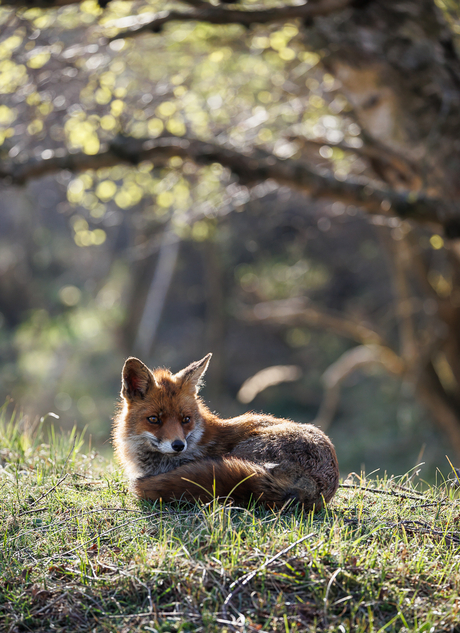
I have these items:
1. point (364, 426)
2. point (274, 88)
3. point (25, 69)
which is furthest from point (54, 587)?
point (364, 426)

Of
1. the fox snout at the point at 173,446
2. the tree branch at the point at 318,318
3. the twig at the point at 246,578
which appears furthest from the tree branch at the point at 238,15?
the tree branch at the point at 318,318

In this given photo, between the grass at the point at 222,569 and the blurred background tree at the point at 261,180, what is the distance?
3.73 meters

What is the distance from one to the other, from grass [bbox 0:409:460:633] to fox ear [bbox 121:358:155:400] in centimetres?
83

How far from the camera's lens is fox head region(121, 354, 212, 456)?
4078 mm

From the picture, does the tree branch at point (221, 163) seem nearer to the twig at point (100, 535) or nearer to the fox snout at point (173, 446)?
the fox snout at point (173, 446)

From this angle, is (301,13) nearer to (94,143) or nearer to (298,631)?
(94,143)

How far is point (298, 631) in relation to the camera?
258 cm

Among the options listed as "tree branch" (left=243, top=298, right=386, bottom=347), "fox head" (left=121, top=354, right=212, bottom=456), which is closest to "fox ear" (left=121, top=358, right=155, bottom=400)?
"fox head" (left=121, top=354, right=212, bottom=456)

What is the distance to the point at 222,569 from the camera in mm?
2861

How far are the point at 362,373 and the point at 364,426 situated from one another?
79.6 inches

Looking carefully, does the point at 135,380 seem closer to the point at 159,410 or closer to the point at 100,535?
the point at 159,410

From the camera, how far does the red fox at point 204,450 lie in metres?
3.61

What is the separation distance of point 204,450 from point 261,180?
10.6 ft

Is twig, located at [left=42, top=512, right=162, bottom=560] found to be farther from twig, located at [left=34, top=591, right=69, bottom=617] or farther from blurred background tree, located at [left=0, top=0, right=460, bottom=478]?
blurred background tree, located at [left=0, top=0, right=460, bottom=478]
